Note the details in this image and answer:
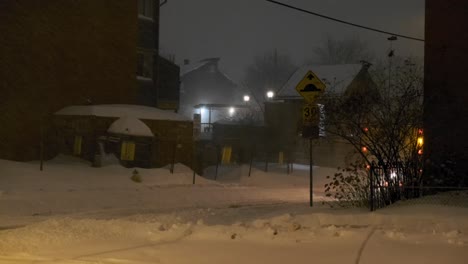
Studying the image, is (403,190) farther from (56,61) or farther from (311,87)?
(56,61)

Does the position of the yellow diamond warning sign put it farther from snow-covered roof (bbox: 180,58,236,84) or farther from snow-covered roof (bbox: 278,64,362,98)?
snow-covered roof (bbox: 180,58,236,84)

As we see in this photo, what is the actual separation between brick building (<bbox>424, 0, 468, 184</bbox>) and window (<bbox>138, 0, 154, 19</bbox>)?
58.0 feet

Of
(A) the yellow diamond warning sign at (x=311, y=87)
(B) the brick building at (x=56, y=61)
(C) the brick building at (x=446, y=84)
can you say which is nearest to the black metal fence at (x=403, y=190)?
(C) the brick building at (x=446, y=84)

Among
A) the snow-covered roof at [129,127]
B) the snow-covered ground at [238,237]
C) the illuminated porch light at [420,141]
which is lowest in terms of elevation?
the snow-covered ground at [238,237]

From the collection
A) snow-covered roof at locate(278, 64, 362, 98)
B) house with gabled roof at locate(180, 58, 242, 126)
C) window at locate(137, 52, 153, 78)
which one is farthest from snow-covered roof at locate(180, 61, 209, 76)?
window at locate(137, 52, 153, 78)

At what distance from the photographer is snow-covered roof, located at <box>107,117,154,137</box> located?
23438 mm

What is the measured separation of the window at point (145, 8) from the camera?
31.1m

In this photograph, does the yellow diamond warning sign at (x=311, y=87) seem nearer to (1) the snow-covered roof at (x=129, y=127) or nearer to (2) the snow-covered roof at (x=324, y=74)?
(1) the snow-covered roof at (x=129, y=127)

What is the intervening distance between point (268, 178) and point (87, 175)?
9.59m

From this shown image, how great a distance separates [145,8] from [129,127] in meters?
10.1

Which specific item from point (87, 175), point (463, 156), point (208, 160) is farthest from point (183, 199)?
point (208, 160)

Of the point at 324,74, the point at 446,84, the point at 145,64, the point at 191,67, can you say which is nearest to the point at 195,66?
the point at 191,67

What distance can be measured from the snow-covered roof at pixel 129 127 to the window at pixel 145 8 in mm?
9092

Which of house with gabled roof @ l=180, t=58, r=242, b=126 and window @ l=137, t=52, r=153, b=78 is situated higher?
house with gabled roof @ l=180, t=58, r=242, b=126
